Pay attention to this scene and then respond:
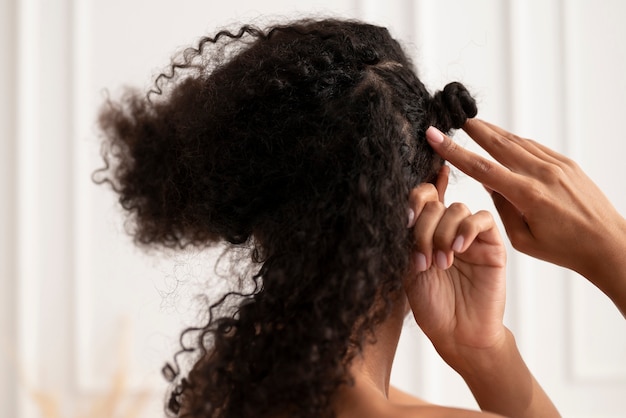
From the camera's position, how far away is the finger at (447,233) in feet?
3.09

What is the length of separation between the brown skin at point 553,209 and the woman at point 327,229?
8 centimetres

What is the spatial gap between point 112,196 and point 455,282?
1.50 m

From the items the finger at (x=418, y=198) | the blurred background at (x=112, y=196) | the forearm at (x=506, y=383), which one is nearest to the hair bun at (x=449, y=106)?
the finger at (x=418, y=198)

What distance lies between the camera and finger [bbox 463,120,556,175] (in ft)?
3.68

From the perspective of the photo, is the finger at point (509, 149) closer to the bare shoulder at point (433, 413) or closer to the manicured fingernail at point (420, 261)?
the manicured fingernail at point (420, 261)

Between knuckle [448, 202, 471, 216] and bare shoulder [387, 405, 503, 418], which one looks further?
knuckle [448, 202, 471, 216]

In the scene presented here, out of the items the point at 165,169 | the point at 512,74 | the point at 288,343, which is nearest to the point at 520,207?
the point at 288,343

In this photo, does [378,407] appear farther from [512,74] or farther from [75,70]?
[75,70]

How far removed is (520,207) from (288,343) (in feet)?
1.45

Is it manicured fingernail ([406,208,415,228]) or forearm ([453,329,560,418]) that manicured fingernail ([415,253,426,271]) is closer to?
manicured fingernail ([406,208,415,228])

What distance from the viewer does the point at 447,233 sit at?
0.94m

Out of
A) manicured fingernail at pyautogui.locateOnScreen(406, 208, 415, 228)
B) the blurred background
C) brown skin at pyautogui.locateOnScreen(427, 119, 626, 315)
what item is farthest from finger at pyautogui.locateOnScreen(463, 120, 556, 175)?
the blurred background

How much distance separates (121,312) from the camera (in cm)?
232

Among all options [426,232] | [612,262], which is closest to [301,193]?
[426,232]
